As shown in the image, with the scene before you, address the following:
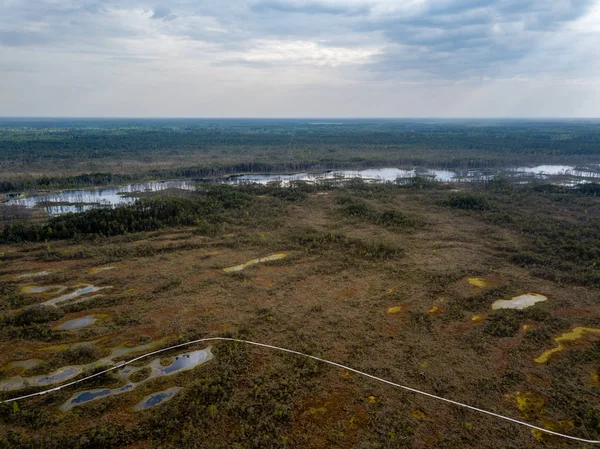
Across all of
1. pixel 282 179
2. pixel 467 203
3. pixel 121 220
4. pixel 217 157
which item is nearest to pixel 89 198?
pixel 121 220

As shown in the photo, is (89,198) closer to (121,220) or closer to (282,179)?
(121,220)

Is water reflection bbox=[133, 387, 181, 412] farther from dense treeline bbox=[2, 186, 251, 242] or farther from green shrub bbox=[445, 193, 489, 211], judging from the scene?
green shrub bbox=[445, 193, 489, 211]

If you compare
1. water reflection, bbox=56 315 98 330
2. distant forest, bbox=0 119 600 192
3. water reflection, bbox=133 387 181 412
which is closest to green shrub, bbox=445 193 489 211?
distant forest, bbox=0 119 600 192

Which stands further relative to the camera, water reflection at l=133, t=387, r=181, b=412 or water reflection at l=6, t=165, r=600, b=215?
water reflection at l=6, t=165, r=600, b=215

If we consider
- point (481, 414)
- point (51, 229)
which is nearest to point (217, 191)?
point (51, 229)

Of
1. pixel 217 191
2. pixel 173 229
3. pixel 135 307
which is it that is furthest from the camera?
pixel 217 191

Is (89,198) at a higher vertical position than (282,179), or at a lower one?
lower

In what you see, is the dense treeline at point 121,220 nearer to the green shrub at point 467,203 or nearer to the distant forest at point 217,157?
the distant forest at point 217,157

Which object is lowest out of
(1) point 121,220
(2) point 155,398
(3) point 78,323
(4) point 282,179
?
(2) point 155,398

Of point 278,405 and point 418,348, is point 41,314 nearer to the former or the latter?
point 278,405

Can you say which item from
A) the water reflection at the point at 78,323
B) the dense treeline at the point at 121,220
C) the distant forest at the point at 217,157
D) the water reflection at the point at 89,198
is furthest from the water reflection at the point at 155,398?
the distant forest at the point at 217,157

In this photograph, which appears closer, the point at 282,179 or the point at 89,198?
the point at 89,198
